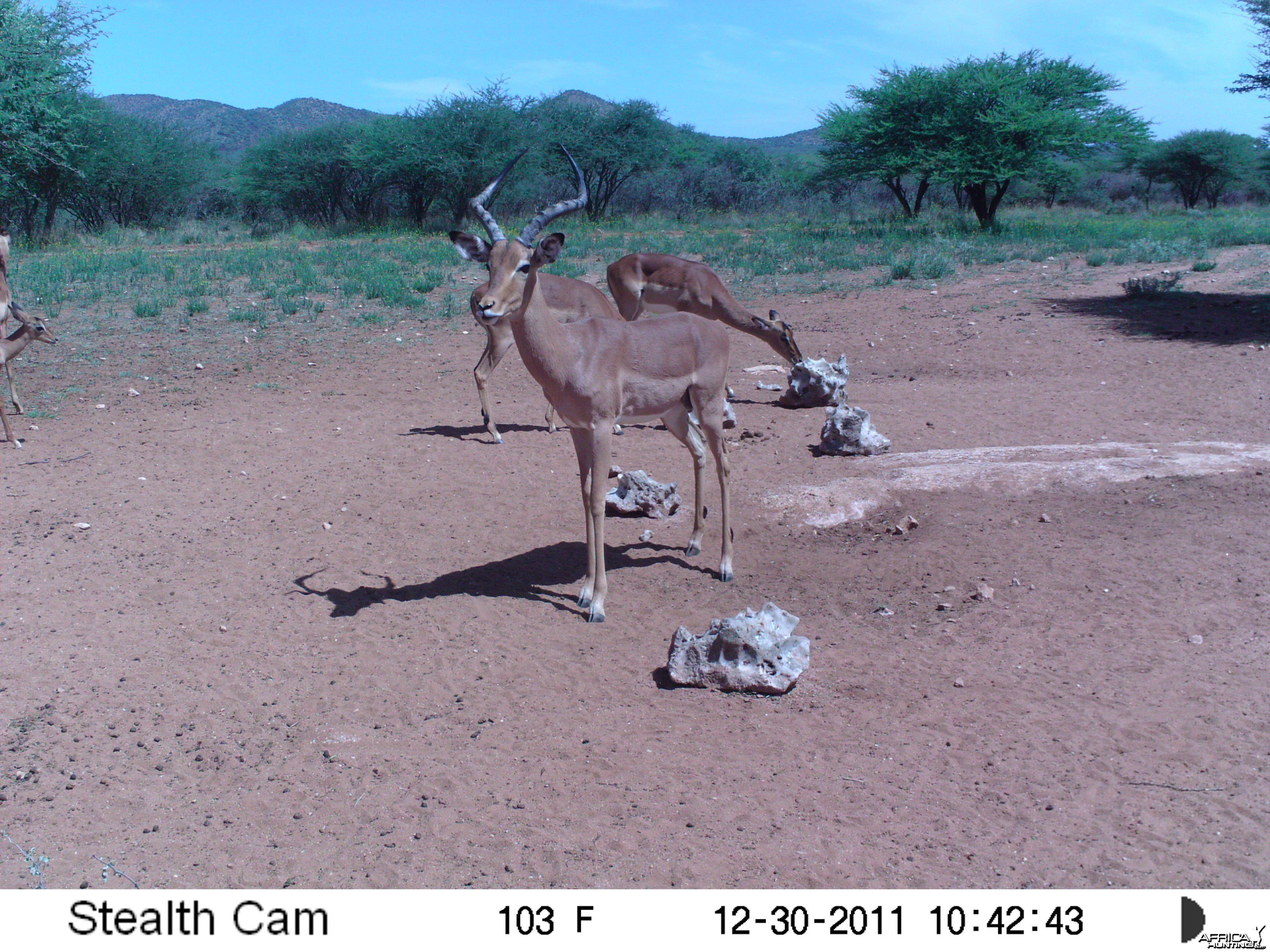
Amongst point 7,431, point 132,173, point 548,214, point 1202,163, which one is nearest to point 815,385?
point 548,214

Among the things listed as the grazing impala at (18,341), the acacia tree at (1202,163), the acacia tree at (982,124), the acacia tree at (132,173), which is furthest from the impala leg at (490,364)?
the acacia tree at (1202,163)

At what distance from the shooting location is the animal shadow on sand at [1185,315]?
530 inches

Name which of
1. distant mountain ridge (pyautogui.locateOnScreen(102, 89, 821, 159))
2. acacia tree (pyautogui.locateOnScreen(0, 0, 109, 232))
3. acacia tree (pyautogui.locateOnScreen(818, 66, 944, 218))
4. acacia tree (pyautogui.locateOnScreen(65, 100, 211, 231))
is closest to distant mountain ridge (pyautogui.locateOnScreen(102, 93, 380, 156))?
distant mountain ridge (pyautogui.locateOnScreen(102, 89, 821, 159))

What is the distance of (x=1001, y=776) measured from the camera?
4184 millimetres

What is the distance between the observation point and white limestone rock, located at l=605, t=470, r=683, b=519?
777cm

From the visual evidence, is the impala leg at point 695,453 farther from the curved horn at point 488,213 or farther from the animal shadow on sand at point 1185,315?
the animal shadow on sand at point 1185,315

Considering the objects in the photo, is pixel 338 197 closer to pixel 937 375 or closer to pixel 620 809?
pixel 937 375

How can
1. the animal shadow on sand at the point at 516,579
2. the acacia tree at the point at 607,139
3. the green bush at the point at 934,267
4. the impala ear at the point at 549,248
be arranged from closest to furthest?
the impala ear at the point at 549,248 → the animal shadow on sand at the point at 516,579 → the green bush at the point at 934,267 → the acacia tree at the point at 607,139

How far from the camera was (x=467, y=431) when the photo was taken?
33.9ft

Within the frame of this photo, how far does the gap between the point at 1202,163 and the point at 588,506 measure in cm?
5466

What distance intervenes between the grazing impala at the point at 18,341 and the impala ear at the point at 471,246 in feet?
21.0

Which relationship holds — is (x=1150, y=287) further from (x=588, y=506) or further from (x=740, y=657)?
(x=740, y=657)

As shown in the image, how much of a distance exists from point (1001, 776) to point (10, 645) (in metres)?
5.38

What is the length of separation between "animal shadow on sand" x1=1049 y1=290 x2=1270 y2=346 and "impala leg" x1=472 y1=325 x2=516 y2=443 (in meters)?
9.13
